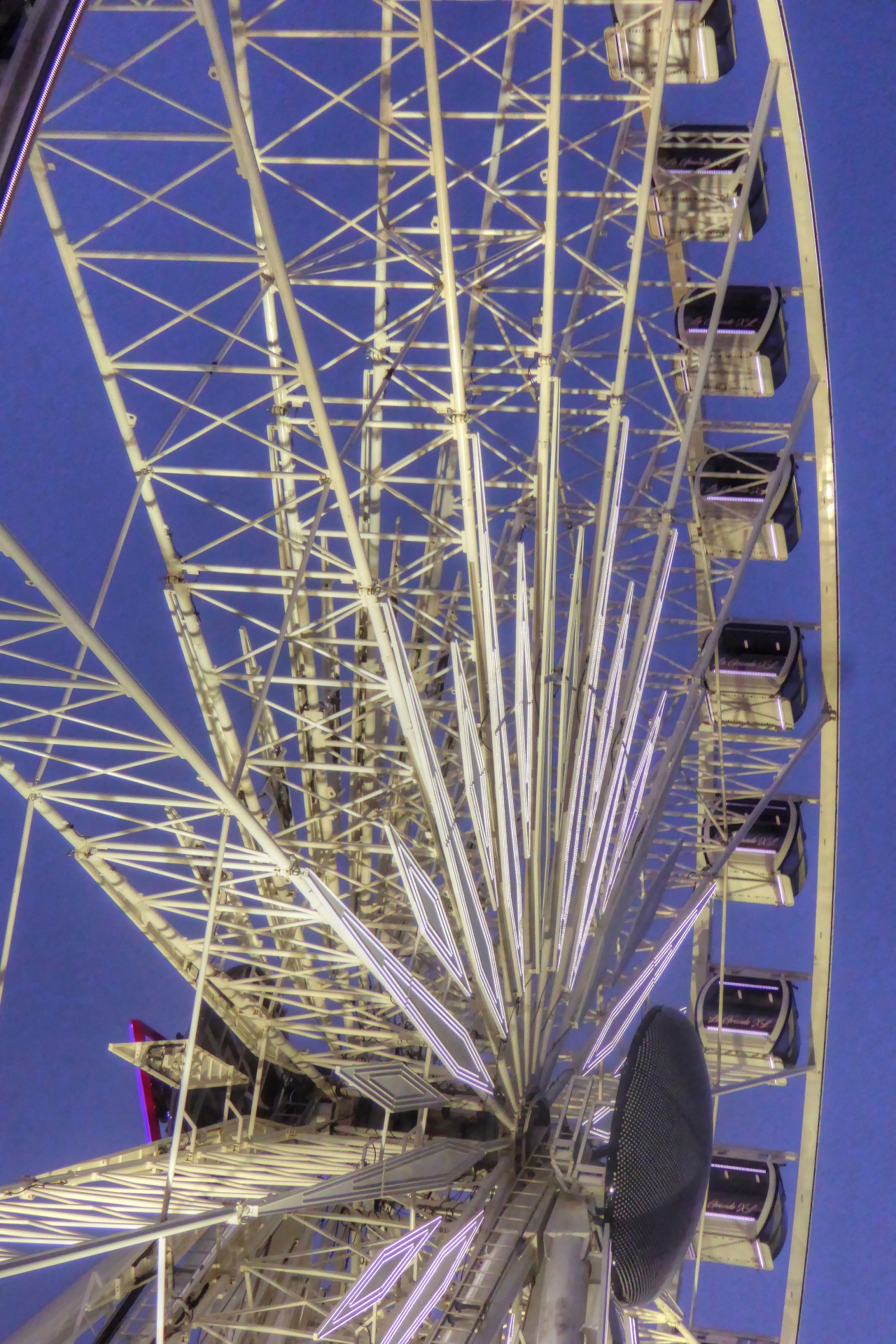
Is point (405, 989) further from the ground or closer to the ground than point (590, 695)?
closer to the ground

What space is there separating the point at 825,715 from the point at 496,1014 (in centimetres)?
774

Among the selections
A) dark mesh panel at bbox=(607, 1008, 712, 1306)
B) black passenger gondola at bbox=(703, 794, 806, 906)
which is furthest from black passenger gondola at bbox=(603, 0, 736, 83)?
dark mesh panel at bbox=(607, 1008, 712, 1306)

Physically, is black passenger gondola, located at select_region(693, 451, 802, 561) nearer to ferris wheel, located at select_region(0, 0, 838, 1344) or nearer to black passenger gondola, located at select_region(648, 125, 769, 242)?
ferris wheel, located at select_region(0, 0, 838, 1344)

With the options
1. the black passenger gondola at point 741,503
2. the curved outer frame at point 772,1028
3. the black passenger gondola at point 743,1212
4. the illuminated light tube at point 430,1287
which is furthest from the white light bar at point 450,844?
the black passenger gondola at point 743,1212

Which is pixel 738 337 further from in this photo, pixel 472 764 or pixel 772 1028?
pixel 772 1028

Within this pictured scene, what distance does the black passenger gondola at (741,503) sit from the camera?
20.6 m

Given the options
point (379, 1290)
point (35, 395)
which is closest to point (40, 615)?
point (379, 1290)

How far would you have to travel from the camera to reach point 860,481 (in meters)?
28.4

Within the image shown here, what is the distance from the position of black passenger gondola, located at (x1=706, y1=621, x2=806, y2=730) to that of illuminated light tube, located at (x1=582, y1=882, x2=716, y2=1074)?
5.63 meters

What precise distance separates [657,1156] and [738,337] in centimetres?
1123

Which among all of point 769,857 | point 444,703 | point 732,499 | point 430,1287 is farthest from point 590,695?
point 769,857

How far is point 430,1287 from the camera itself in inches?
495

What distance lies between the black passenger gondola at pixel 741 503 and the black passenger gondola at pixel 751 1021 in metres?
6.16

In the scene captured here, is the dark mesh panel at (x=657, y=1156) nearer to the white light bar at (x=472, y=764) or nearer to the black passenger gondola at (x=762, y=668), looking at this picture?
the white light bar at (x=472, y=764)
